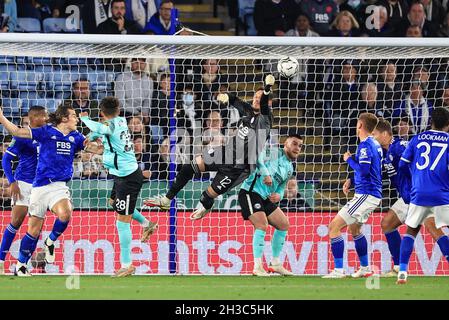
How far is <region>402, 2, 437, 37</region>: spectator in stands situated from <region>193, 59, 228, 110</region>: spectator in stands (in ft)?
14.4

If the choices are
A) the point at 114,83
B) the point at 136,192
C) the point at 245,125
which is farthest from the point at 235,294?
the point at 114,83

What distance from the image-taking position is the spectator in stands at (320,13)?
1848cm

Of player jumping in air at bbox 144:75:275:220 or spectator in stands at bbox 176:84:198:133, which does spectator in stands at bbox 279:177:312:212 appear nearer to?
player jumping in air at bbox 144:75:275:220

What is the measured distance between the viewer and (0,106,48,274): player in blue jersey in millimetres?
13195

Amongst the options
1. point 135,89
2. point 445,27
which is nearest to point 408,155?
point 135,89

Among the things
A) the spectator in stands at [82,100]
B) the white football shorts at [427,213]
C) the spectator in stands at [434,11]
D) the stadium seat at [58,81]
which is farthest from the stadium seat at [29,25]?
the white football shorts at [427,213]

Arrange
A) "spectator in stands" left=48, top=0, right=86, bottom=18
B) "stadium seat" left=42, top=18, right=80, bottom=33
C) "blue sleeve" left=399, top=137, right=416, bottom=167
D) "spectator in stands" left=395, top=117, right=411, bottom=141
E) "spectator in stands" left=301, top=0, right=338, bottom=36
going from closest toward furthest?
1. "blue sleeve" left=399, top=137, right=416, bottom=167
2. "spectator in stands" left=395, top=117, right=411, bottom=141
3. "stadium seat" left=42, top=18, right=80, bottom=33
4. "spectator in stands" left=48, top=0, right=86, bottom=18
5. "spectator in stands" left=301, top=0, right=338, bottom=36

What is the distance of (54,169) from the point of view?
12.8m

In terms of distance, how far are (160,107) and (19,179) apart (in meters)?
2.50

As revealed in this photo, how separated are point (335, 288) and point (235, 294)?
1.17 meters

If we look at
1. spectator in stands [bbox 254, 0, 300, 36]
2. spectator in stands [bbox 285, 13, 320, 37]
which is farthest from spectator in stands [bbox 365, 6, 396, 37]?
spectator in stands [bbox 254, 0, 300, 36]

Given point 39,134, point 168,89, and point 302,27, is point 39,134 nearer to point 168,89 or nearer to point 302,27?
point 168,89

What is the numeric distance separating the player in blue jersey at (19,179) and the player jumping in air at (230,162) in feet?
4.68

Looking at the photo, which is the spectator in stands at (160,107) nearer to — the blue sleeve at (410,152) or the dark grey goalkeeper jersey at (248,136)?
the dark grey goalkeeper jersey at (248,136)
